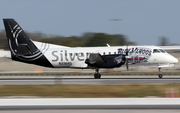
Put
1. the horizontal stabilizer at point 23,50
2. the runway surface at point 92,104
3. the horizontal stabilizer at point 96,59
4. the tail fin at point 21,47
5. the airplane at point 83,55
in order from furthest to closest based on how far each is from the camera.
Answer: the tail fin at point 21,47 → the horizontal stabilizer at point 23,50 → the airplane at point 83,55 → the horizontal stabilizer at point 96,59 → the runway surface at point 92,104

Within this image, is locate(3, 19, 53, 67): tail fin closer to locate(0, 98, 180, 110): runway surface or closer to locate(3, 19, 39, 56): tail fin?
locate(3, 19, 39, 56): tail fin

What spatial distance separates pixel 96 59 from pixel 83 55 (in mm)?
1526

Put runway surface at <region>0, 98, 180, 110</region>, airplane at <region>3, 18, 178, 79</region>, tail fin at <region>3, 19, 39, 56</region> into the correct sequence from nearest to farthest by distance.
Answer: runway surface at <region>0, 98, 180, 110</region>
airplane at <region>3, 18, 178, 79</region>
tail fin at <region>3, 19, 39, 56</region>

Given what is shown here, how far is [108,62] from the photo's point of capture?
2652 cm

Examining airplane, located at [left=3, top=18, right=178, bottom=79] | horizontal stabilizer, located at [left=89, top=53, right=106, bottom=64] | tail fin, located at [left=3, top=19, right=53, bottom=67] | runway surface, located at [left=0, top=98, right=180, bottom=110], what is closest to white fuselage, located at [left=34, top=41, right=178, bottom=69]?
airplane, located at [left=3, top=18, right=178, bottom=79]

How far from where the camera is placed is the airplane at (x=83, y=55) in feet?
87.2

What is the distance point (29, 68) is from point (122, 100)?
39.6 metres

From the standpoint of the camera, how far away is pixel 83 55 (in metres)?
27.3

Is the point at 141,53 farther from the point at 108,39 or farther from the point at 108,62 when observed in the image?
the point at 108,39

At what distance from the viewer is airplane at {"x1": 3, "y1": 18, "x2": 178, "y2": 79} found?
26.6 meters

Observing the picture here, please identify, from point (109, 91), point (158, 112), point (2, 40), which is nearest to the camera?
point (158, 112)

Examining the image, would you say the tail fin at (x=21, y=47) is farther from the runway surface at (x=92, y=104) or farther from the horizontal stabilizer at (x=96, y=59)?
the runway surface at (x=92, y=104)

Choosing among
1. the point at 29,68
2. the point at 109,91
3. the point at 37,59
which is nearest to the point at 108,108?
the point at 109,91

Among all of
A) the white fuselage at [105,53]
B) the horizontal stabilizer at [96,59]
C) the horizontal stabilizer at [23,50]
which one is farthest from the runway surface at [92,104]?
the horizontal stabilizer at [23,50]
